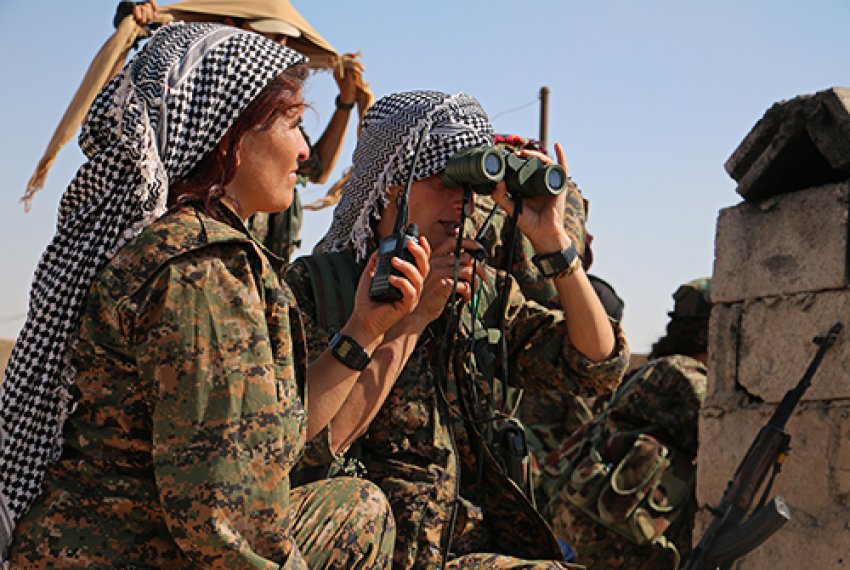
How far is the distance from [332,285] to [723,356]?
5.90 ft

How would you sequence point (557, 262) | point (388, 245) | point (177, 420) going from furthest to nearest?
point (557, 262)
point (388, 245)
point (177, 420)

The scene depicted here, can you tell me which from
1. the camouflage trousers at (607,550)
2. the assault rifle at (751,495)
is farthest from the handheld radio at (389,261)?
the camouflage trousers at (607,550)

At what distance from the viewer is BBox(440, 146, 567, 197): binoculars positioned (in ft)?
9.21

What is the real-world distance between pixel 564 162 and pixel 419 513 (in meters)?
1.07

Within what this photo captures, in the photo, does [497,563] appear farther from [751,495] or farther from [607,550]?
[607,550]

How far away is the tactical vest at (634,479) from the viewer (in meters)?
5.24

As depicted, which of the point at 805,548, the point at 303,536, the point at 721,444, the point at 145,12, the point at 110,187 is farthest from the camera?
the point at 145,12

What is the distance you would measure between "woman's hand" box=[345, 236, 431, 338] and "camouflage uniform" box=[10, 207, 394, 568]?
385 millimetres

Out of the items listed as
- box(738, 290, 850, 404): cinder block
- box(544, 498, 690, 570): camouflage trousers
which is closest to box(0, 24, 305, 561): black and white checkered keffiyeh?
box(738, 290, 850, 404): cinder block

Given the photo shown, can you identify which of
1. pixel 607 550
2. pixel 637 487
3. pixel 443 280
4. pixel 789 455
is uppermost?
pixel 443 280

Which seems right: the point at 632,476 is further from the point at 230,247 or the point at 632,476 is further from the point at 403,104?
the point at 230,247

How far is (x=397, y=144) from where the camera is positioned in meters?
3.07

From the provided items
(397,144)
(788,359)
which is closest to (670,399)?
(788,359)

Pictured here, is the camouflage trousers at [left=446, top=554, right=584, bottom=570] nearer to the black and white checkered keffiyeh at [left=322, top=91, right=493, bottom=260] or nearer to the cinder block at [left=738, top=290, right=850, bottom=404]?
the black and white checkered keffiyeh at [left=322, top=91, right=493, bottom=260]
